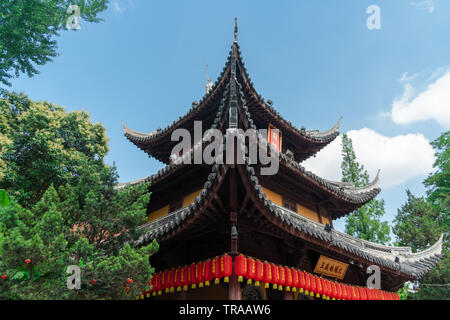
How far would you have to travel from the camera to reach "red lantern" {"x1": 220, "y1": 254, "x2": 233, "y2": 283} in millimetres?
6375

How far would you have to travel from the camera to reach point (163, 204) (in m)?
11.2

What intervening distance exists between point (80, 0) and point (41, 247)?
12.3 metres

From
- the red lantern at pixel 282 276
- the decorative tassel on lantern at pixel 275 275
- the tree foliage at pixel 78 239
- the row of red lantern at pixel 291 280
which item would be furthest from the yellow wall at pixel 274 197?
the tree foliage at pixel 78 239

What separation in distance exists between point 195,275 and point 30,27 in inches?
432

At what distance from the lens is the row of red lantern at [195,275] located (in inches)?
254

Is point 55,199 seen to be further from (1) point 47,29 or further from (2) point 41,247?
(1) point 47,29

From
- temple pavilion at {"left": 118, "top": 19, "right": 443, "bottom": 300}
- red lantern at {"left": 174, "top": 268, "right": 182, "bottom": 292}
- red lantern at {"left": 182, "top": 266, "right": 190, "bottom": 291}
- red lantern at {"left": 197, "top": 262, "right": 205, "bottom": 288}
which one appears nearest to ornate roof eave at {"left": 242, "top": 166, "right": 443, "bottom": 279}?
temple pavilion at {"left": 118, "top": 19, "right": 443, "bottom": 300}

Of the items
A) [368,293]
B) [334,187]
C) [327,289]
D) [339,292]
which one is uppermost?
[334,187]

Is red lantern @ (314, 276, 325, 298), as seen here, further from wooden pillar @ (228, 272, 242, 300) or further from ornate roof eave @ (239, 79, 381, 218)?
ornate roof eave @ (239, 79, 381, 218)

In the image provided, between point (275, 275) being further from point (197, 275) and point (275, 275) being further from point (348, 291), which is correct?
point (348, 291)

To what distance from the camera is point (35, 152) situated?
10102 mm

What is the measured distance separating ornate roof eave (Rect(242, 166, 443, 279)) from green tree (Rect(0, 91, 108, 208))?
237 inches

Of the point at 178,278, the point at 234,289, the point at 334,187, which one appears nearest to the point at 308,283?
the point at 234,289
